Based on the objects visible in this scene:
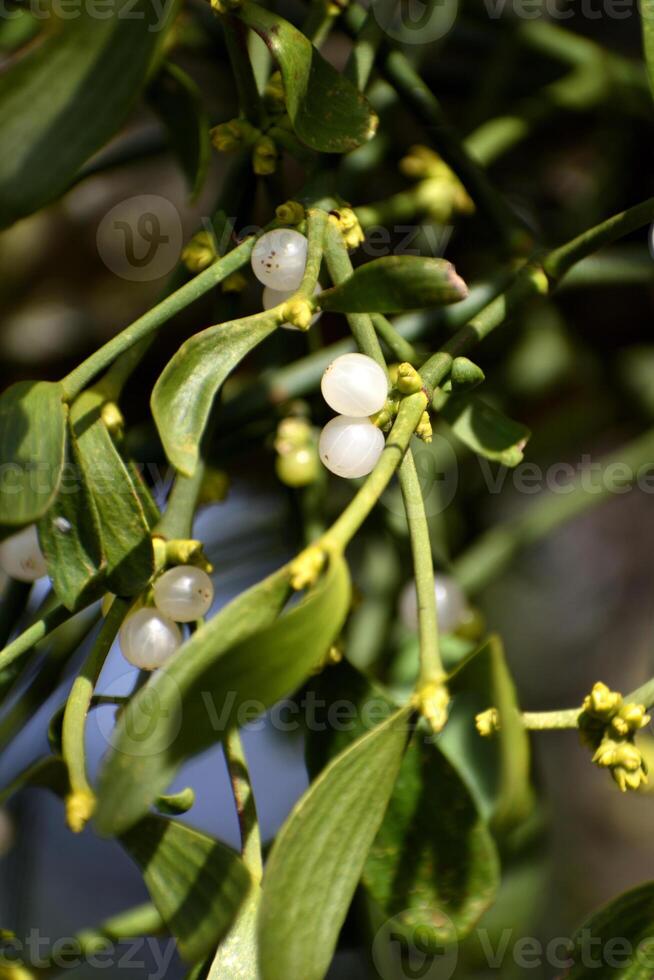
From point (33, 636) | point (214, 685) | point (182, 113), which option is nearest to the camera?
point (214, 685)

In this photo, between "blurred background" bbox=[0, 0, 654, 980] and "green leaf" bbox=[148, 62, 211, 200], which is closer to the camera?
"green leaf" bbox=[148, 62, 211, 200]

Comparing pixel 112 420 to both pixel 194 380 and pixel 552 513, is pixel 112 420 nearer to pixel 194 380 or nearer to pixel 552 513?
pixel 194 380

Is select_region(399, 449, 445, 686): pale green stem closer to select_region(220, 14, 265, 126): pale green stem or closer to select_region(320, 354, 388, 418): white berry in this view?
select_region(320, 354, 388, 418): white berry

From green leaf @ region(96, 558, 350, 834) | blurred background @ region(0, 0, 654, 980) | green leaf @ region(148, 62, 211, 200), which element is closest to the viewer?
green leaf @ region(96, 558, 350, 834)

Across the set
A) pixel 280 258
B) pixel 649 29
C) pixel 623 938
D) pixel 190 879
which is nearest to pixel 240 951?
pixel 190 879

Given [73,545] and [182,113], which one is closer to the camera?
[73,545]

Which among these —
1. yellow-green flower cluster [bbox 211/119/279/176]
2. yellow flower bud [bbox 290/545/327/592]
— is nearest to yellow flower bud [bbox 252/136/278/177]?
yellow-green flower cluster [bbox 211/119/279/176]
